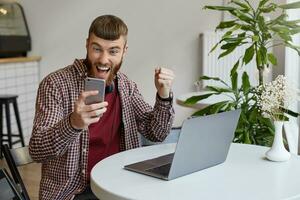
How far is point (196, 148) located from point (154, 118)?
59cm

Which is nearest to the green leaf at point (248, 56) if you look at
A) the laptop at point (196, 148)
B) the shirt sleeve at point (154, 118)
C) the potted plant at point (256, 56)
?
the potted plant at point (256, 56)

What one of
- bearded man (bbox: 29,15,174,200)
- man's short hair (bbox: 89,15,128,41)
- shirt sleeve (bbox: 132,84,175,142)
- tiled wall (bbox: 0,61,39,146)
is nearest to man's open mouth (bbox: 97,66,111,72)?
bearded man (bbox: 29,15,174,200)

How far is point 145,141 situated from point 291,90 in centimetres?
75

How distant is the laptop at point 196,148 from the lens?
1345 millimetres

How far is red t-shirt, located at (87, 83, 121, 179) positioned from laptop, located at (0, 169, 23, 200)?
404mm

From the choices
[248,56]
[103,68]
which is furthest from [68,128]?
[248,56]

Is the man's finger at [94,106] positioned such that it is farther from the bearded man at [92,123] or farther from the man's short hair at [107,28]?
the man's short hair at [107,28]

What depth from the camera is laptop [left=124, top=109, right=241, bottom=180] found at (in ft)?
4.41

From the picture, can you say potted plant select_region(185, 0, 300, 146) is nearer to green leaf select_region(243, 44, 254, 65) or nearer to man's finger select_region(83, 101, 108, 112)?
green leaf select_region(243, 44, 254, 65)

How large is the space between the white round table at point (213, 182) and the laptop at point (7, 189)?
0.27 m

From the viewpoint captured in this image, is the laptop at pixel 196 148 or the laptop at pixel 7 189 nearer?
the laptop at pixel 196 148

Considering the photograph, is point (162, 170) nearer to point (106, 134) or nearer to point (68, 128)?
point (68, 128)

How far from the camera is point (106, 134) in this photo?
192cm

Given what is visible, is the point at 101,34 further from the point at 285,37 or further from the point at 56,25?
the point at 56,25
